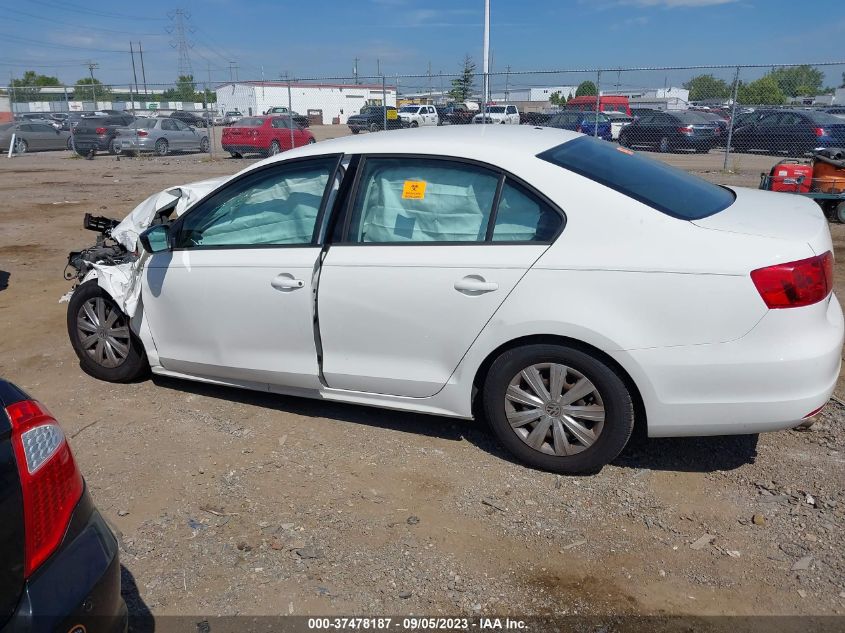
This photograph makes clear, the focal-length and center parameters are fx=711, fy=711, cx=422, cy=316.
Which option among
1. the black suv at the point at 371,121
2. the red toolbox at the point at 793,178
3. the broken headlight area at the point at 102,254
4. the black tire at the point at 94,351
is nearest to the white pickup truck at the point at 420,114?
the black suv at the point at 371,121

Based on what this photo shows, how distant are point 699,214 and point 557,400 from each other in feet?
3.66

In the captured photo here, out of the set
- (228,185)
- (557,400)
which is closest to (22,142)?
(228,185)

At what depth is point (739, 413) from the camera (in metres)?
3.19

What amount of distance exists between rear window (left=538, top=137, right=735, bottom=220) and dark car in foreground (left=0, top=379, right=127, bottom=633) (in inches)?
101

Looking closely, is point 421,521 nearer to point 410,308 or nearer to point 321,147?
point 410,308

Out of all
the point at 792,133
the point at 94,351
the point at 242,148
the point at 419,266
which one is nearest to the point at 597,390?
the point at 419,266

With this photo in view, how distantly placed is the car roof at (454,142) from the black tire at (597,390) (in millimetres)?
1016

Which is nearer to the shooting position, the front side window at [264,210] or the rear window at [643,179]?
the rear window at [643,179]

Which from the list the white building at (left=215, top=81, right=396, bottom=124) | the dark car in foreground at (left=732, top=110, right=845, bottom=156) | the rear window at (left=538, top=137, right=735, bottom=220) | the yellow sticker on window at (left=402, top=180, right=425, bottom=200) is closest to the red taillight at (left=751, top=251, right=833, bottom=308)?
the rear window at (left=538, top=137, right=735, bottom=220)

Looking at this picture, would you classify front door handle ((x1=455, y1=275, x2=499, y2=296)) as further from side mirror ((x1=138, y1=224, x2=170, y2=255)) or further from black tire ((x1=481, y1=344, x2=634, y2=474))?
side mirror ((x1=138, y1=224, x2=170, y2=255))

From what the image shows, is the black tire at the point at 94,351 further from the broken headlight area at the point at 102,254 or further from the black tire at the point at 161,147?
the black tire at the point at 161,147

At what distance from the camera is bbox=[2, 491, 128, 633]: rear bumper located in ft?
5.65

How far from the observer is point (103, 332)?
4.74 metres

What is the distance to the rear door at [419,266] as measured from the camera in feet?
11.4
